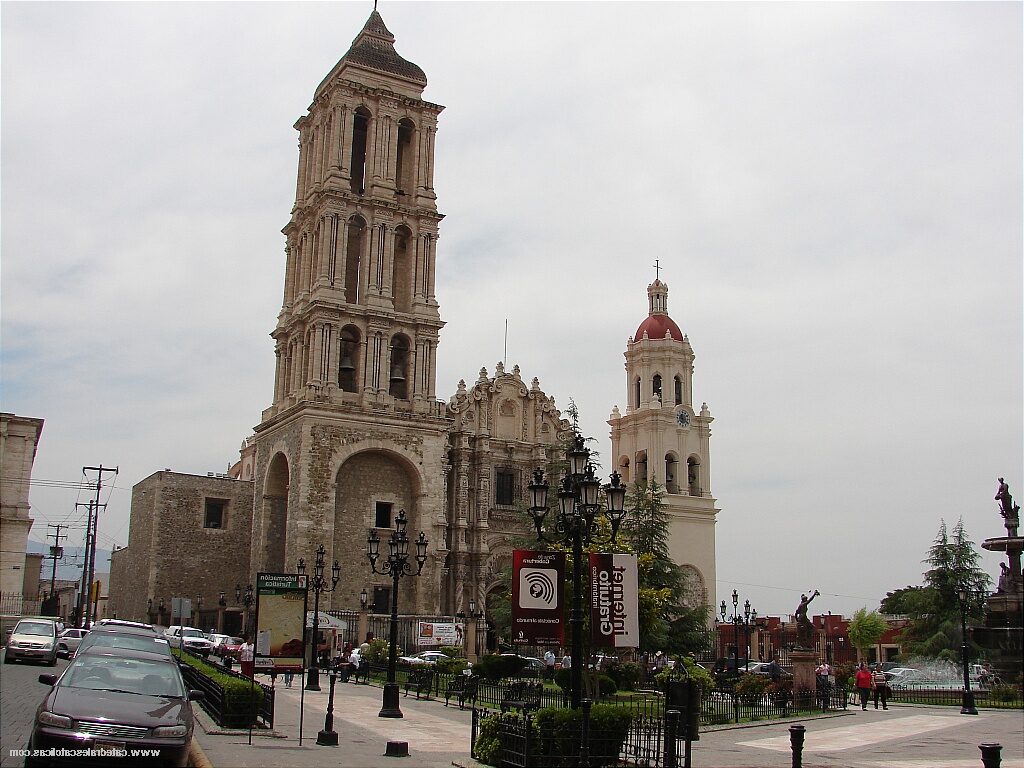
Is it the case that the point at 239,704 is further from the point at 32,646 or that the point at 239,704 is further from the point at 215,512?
the point at 215,512

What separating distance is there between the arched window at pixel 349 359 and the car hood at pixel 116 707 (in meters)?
34.1

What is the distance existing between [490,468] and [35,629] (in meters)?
26.8

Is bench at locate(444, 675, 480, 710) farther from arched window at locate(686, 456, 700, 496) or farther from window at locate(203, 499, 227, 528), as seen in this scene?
arched window at locate(686, 456, 700, 496)

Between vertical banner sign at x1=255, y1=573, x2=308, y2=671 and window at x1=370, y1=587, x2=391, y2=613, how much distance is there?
27639mm

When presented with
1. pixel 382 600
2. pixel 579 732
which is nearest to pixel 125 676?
pixel 579 732

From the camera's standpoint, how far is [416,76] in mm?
49625

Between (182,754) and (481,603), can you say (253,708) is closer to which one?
(182,754)

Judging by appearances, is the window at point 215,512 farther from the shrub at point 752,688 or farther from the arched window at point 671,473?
the shrub at point 752,688

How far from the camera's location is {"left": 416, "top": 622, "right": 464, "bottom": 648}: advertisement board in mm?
36812

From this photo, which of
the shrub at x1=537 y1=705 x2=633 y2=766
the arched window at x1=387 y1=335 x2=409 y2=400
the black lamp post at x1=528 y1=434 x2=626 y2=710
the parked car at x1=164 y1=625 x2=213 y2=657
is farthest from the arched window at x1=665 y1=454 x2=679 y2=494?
the shrub at x1=537 y1=705 x2=633 y2=766

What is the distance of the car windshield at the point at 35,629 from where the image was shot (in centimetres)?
2578

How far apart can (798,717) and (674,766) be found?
40.9 ft

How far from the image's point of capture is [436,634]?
3700cm

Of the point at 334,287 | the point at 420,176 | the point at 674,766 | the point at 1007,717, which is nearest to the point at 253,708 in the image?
the point at 674,766
